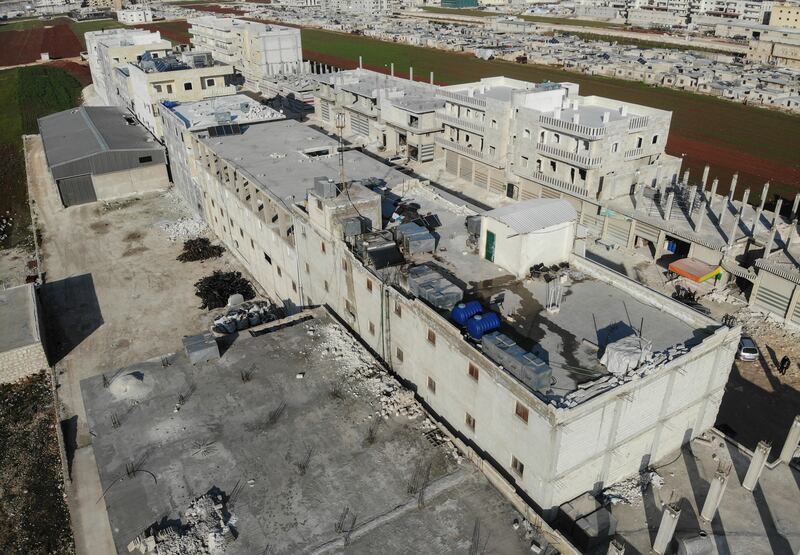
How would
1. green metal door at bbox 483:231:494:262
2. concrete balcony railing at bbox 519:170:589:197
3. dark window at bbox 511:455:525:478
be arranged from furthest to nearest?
concrete balcony railing at bbox 519:170:589:197, green metal door at bbox 483:231:494:262, dark window at bbox 511:455:525:478

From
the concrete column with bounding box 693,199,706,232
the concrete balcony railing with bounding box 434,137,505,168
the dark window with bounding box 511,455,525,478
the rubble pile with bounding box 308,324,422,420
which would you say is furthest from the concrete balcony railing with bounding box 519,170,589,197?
the dark window with bounding box 511,455,525,478

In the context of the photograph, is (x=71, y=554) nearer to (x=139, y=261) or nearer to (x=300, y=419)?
(x=300, y=419)

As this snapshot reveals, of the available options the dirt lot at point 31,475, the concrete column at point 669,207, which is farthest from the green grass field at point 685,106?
the dirt lot at point 31,475

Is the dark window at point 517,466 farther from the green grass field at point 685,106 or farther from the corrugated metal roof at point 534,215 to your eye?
the green grass field at point 685,106

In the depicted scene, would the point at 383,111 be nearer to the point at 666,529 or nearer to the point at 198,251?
the point at 198,251

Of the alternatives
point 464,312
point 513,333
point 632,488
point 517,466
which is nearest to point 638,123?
point 513,333

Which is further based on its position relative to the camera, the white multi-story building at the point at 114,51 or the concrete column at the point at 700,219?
the white multi-story building at the point at 114,51

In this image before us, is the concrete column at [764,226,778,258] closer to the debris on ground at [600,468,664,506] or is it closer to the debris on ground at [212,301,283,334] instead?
the debris on ground at [600,468,664,506]

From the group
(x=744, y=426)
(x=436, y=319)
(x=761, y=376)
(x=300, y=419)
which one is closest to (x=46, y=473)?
(x=300, y=419)
